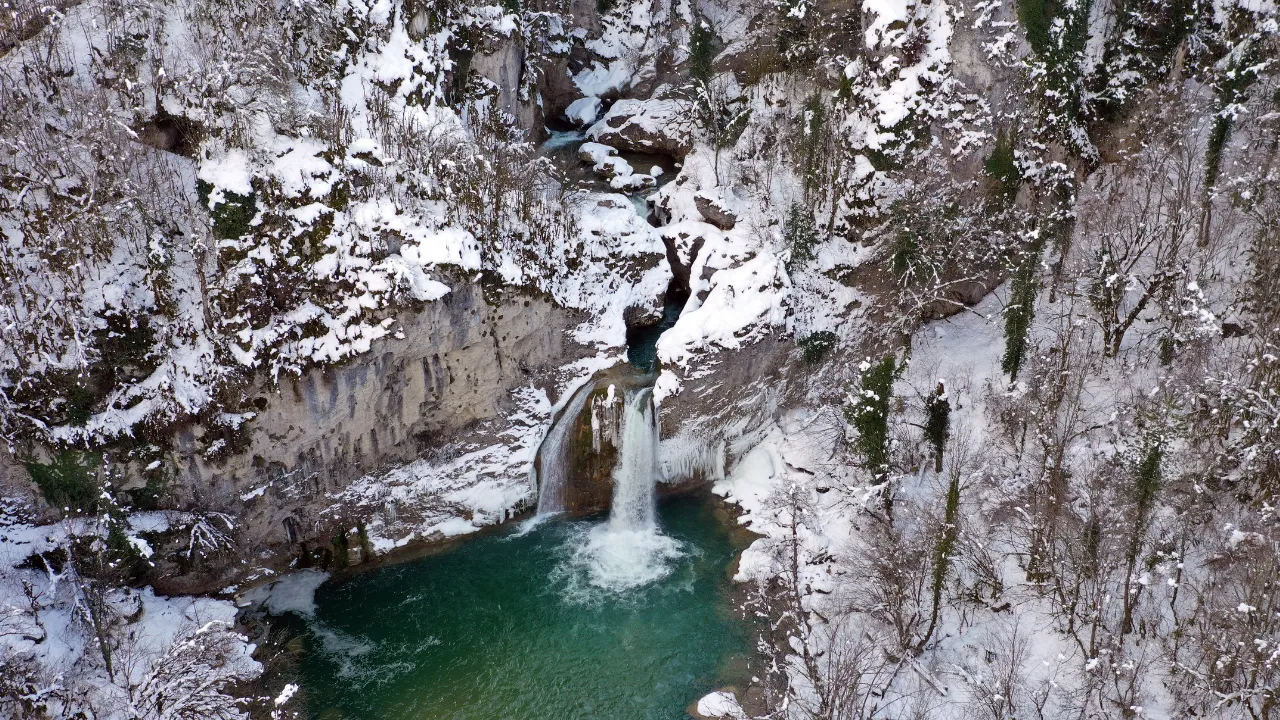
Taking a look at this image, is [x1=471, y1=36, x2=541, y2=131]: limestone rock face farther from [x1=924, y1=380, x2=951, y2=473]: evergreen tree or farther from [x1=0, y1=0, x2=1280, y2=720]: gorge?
[x1=924, y1=380, x2=951, y2=473]: evergreen tree

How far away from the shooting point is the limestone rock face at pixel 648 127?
132ft

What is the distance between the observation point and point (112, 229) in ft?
82.1

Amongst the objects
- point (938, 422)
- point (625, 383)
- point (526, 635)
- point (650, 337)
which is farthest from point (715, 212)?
point (526, 635)

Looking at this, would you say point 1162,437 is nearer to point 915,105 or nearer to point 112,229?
point 915,105

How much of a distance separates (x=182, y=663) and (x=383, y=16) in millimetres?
21175

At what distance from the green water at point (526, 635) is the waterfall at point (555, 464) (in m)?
1.20

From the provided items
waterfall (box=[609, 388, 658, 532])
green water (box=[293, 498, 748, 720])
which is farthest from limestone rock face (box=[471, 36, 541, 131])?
green water (box=[293, 498, 748, 720])

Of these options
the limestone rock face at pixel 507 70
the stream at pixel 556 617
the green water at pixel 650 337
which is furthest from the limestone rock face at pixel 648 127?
the stream at pixel 556 617

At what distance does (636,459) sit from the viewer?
29812mm

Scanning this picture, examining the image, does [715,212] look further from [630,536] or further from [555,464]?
[630,536]

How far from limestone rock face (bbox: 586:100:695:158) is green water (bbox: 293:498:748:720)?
19.6 m

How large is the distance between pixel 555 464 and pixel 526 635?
6531 mm

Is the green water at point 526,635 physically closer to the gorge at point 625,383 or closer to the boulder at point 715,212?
the gorge at point 625,383

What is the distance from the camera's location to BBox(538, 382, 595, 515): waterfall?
30000 mm
